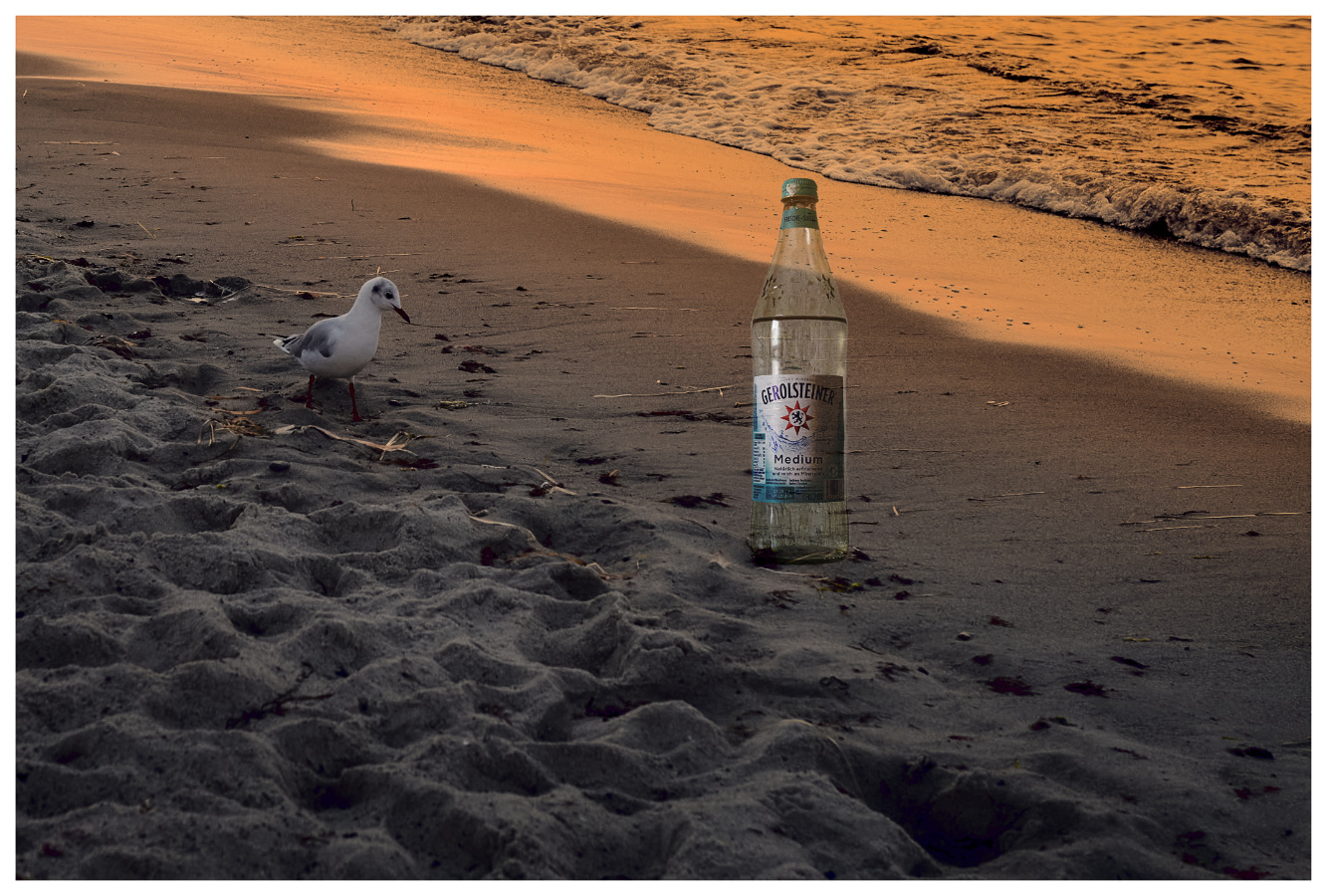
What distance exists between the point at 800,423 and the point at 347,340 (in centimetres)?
178

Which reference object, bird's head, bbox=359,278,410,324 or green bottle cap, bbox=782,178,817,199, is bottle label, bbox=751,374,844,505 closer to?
green bottle cap, bbox=782,178,817,199

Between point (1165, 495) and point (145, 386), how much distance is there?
3.67 meters

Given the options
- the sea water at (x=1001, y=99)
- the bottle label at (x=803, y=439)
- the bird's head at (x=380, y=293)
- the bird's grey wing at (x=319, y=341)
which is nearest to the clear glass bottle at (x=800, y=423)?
the bottle label at (x=803, y=439)

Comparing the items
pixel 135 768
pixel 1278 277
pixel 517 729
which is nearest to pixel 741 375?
pixel 517 729

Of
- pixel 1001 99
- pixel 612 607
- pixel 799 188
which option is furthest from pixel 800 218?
pixel 1001 99

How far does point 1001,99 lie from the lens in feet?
38.6

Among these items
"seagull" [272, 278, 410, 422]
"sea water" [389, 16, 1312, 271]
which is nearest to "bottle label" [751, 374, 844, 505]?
"seagull" [272, 278, 410, 422]

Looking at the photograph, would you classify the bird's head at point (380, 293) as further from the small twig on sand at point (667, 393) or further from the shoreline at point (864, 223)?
the shoreline at point (864, 223)

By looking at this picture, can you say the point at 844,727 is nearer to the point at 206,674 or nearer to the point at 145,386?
the point at 206,674

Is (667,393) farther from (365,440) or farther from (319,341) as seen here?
(319,341)

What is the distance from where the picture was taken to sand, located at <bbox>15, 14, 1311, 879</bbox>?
1.70m

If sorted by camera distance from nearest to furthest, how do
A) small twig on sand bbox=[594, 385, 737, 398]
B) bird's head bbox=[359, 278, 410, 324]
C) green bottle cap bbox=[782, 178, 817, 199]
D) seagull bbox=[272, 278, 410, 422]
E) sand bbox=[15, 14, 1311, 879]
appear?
sand bbox=[15, 14, 1311, 879] → green bottle cap bbox=[782, 178, 817, 199] → seagull bbox=[272, 278, 410, 422] → bird's head bbox=[359, 278, 410, 324] → small twig on sand bbox=[594, 385, 737, 398]

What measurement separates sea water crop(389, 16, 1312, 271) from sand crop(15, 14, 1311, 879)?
14.5 ft

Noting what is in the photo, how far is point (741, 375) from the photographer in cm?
432
